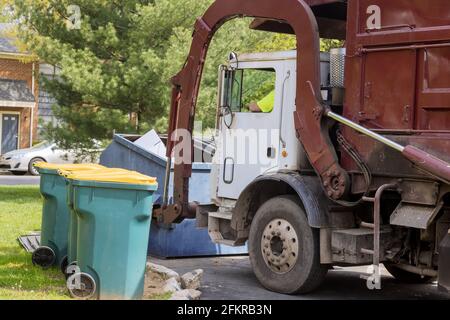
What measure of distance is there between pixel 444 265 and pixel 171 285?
247 centimetres

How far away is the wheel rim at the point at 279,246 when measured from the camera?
297 inches

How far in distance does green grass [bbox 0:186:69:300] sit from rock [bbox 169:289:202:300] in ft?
3.17

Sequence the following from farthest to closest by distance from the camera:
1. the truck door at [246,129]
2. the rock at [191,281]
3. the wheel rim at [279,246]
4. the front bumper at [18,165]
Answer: the front bumper at [18,165] → the truck door at [246,129] → the wheel rim at [279,246] → the rock at [191,281]

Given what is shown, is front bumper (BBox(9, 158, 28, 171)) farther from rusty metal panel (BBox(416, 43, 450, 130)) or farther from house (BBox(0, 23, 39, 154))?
rusty metal panel (BBox(416, 43, 450, 130))

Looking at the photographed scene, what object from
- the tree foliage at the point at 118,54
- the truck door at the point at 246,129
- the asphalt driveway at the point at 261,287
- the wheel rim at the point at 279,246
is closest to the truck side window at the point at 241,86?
the truck door at the point at 246,129

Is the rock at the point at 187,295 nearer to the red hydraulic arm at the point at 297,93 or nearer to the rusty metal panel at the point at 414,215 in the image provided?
the red hydraulic arm at the point at 297,93

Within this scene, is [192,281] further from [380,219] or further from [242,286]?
[380,219]

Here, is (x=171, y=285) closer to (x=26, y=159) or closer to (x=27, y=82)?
(x=26, y=159)

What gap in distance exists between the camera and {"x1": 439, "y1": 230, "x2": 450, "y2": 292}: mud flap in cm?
627

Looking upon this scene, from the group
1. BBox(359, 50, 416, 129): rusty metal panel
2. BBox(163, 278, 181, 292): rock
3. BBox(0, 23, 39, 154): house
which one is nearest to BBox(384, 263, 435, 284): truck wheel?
BBox(359, 50, 416, 129): rusty metal panel

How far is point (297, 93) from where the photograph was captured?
768 cm

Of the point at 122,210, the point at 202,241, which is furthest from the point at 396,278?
the point at 122,210

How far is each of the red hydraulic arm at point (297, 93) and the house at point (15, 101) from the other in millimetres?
23827

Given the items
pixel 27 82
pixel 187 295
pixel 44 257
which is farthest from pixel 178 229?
pixel 27 82
